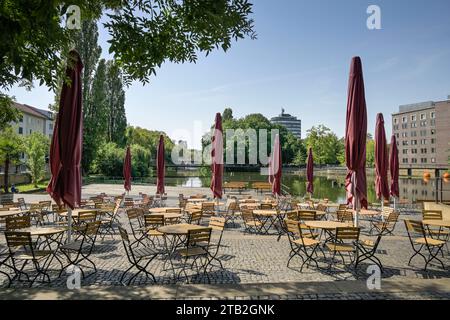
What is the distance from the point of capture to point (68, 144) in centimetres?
632

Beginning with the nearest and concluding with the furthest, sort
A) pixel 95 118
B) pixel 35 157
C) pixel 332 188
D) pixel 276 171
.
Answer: pixel 276 171, pixel 35 157, pixel 95 118, pixel 332 188

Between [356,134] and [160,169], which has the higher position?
[356,134]

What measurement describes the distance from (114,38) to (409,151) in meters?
98.0

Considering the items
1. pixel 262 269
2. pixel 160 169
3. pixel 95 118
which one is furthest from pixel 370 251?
pixel 95 118

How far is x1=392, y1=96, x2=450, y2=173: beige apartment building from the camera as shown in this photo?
7575cm

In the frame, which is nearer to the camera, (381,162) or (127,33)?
(127,33)

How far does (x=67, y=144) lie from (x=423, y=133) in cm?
9538

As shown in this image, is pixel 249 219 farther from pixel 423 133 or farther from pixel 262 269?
pixel 423 133

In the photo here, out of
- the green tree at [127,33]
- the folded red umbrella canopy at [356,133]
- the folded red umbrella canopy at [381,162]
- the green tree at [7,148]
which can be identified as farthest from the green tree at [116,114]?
the folded red umbrella canopy at [356,133]

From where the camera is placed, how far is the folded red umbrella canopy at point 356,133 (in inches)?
296
